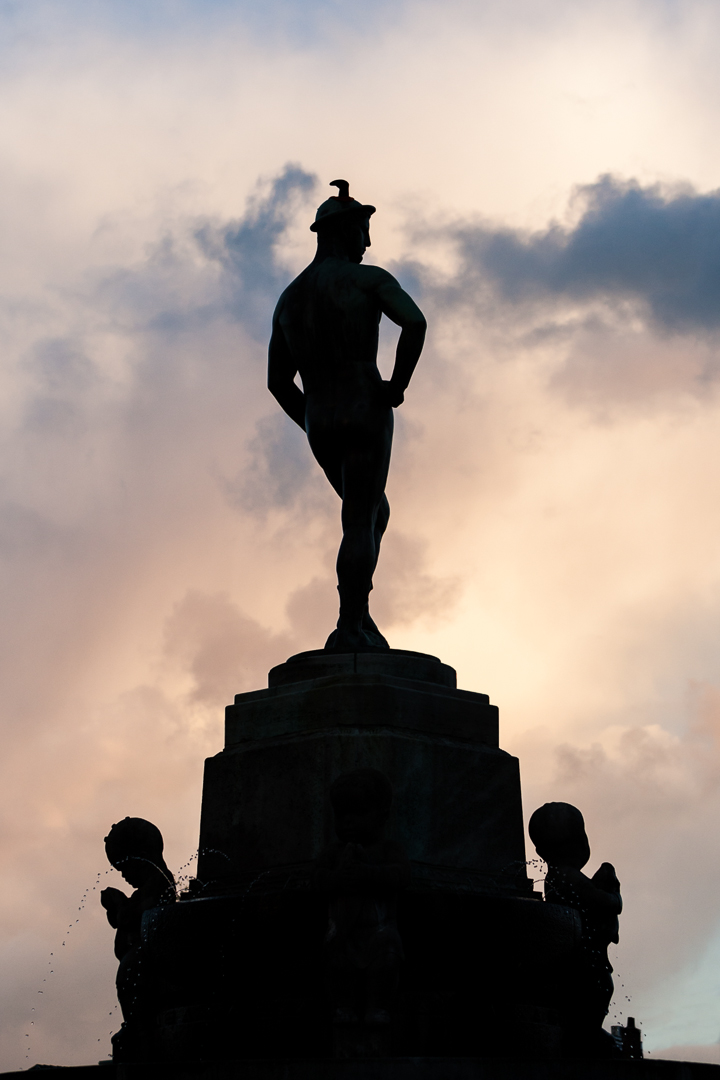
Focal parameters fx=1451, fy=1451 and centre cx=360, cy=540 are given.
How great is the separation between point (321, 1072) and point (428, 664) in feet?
10.6

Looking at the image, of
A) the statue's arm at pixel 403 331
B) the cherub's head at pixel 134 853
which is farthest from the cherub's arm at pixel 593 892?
the statue's arm at pixel 403 331

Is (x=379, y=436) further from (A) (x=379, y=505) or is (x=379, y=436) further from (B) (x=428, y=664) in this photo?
(B) (x=428, y=664)

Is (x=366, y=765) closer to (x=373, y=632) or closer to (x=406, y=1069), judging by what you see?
(x=373, y=632)

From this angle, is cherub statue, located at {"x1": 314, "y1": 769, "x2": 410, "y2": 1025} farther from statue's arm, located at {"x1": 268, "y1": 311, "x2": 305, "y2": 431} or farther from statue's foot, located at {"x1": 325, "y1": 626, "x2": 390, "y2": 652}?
statue's arm, located at {"x1": 268, "y1": 311, "x2": 305, "y2": 431}

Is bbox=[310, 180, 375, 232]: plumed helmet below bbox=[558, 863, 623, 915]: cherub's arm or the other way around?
the other way around

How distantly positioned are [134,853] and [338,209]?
464 centimetres

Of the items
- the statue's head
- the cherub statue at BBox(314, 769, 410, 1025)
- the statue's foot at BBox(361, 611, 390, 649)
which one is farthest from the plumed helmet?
the cherub statue at BBox(314, 769, 410, 1025)

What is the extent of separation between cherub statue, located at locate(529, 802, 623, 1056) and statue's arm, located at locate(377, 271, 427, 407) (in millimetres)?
2987

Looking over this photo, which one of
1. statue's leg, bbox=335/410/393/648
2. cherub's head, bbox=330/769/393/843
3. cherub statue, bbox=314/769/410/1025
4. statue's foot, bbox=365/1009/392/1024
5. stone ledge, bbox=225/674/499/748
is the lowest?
statue's foot, bbox=365/1009/392/1024

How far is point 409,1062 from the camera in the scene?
6719 mm

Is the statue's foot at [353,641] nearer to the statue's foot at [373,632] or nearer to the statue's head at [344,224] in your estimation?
the statue's foot at [373,632]

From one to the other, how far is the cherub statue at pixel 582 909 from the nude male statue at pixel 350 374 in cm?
167

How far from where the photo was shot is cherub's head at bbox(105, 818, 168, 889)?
31.5 ft

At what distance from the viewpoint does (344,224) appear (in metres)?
10.2
